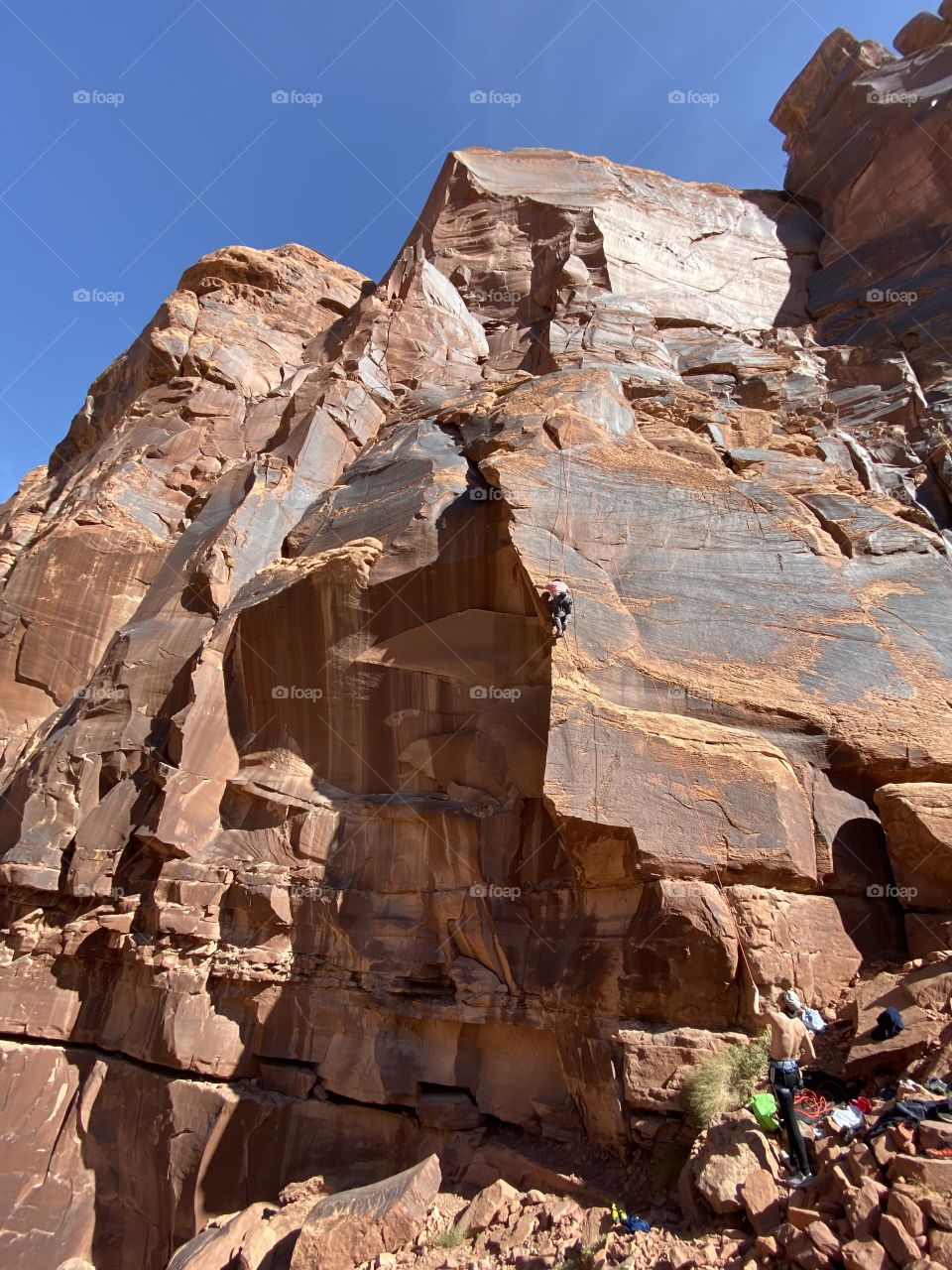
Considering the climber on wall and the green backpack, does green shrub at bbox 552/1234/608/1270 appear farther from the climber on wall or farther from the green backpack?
the climber on wall

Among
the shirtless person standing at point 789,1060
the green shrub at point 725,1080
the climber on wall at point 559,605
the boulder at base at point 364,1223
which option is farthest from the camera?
the climber on wall at point 559,605

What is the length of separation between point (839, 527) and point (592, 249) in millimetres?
21541

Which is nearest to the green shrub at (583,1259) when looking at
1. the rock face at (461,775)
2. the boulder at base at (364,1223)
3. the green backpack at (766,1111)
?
the rock face at (461,775)

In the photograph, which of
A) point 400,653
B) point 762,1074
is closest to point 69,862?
point 400,653

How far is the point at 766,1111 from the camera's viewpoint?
691 cm

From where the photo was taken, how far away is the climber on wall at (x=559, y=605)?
11.3 m

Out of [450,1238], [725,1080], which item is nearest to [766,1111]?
[725,1080]

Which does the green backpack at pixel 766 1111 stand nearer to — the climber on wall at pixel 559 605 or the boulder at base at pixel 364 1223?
the boulder at base at pixel 364 1223

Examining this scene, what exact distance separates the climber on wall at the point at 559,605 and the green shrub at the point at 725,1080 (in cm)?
575

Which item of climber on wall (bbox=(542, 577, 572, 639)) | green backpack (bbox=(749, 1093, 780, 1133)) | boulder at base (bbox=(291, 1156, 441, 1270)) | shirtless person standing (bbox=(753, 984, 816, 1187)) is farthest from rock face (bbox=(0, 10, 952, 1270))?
boulder at base (bbox=(291, 1156, 441, 1270))

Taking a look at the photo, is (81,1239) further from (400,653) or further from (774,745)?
(774,745)

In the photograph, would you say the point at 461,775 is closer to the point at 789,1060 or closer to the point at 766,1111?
the point at 789,1060

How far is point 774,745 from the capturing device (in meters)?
10.3

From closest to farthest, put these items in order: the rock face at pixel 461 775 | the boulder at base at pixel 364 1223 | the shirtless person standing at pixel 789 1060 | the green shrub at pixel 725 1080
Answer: the shirtless person standing at pixel 789 1060
the green shrub at pixel 725 1080
the boulder at base at pixel 364 1223
the rock face at pixel 461 775
